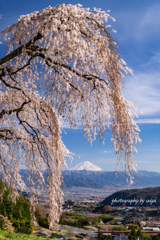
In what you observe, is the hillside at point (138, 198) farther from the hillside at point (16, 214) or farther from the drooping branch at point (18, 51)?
the drooping branch at point (18, 51)

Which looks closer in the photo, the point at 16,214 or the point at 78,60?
the point at 78,60

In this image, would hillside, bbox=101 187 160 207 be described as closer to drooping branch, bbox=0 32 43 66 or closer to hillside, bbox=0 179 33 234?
hillside, bbox=0 179 33 234

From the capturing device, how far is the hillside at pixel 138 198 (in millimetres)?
79188

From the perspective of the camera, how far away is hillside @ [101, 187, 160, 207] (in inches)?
3118

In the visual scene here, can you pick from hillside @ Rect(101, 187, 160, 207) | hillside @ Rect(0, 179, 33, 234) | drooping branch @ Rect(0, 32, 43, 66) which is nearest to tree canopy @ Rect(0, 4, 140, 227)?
drooping branch @ Rect(0, 32, 43, 66)

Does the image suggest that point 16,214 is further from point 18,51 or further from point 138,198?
point 138,198

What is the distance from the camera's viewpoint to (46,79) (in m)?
3.36

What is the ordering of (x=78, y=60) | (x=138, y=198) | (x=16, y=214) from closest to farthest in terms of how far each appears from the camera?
1. (x=78, y=60)
2. (x=16, y=214)
3. (x=138, y=198)

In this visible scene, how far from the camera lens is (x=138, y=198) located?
87125 mm

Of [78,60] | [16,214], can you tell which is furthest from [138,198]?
[78,60]

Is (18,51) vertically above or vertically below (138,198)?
above

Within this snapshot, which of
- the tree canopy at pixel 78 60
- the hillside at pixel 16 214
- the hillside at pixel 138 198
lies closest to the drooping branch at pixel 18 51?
the tree canopy at pixel 78 60

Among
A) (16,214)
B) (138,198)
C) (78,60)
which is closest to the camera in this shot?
(78,60)

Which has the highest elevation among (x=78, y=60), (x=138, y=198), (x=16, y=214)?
(x=78, y=60)
